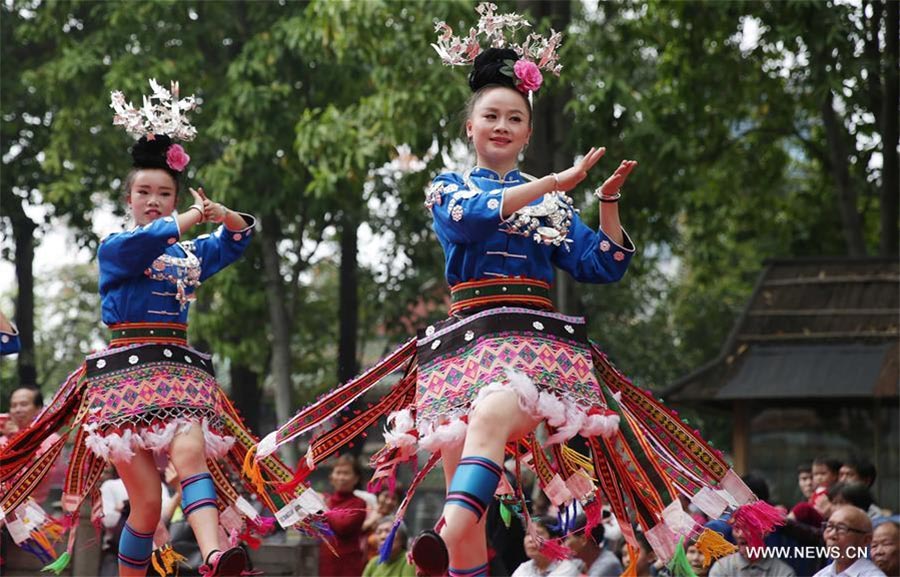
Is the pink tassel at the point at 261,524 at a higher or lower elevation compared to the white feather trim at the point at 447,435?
lower

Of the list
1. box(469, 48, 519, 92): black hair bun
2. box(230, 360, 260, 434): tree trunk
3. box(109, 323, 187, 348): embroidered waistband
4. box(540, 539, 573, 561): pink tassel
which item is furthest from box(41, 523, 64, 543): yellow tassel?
box(230, 360, 260, 434): tree trunk

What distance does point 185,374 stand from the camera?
6488mm

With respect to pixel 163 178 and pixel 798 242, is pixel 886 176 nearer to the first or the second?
pixel 798 242

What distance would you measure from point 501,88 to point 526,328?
3.08 feet

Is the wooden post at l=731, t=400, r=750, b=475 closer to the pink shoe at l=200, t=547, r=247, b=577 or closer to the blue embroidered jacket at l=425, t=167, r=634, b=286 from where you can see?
the blue embroidered jacket at l=425, t=167, r=634, b=286

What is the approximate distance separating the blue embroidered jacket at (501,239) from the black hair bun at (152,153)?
5.75ft

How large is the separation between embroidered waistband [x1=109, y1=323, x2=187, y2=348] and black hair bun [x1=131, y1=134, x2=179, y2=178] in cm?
75

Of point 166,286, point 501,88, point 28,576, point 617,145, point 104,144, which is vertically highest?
point 104,144

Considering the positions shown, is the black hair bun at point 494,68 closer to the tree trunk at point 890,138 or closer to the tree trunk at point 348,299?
the tree trunk at point 890,138

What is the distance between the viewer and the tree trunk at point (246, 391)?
17.6 meters

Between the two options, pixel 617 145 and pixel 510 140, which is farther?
pixel 617 145

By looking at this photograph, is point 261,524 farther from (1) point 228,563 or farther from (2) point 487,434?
(2) point 487,434

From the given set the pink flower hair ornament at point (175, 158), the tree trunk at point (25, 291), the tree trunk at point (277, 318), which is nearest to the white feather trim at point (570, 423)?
the pink flower hair ornament at point (175, 158)

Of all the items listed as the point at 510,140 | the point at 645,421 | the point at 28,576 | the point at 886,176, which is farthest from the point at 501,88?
the point at 886,176
